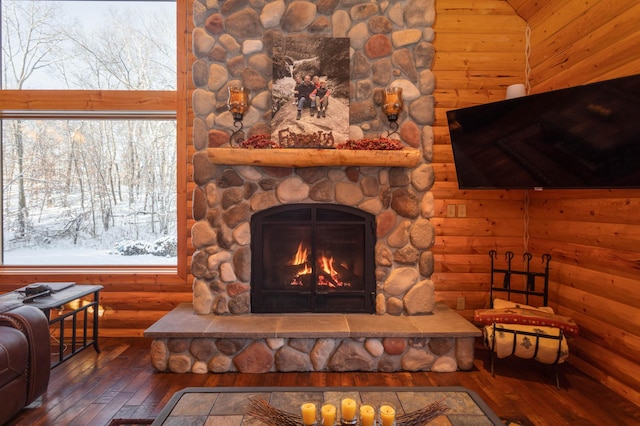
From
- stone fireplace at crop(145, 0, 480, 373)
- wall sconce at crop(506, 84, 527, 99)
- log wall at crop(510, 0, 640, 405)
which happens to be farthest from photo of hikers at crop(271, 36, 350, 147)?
log wall at crop(510, 0, 640, 405)

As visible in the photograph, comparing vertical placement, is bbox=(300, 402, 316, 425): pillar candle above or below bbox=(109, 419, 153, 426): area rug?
above

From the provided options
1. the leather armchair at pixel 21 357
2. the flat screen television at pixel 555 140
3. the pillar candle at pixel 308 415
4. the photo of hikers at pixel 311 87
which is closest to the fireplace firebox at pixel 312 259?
the photo of hikers at pixel 311 87

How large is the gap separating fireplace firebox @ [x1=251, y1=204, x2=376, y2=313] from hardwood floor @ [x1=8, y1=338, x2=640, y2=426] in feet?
1.93

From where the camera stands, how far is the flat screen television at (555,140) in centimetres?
198

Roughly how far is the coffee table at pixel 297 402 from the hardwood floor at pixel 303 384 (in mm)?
670

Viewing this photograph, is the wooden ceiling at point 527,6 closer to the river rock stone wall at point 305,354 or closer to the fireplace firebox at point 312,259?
the fireplace firebox at point 312,259

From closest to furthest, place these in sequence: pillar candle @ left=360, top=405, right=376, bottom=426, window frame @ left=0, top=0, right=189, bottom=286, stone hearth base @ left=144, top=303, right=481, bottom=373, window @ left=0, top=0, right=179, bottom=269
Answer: pillar candle @ left=360, top=405, right=376, bottom=426 → stone hearth base @ left=144, top=303, right=481, bottom=373 → window frame @ left=0, top=0, right=189, bottom=286 → window @ left=0, top=0, right=179, bottom=269

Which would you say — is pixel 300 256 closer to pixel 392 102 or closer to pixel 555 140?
pixel 392 102

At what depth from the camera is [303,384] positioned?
2.38 metres

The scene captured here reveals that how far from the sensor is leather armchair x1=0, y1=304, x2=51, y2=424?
6.08 ft

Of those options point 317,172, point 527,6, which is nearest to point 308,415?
point 317,172

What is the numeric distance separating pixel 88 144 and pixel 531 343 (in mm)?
4075

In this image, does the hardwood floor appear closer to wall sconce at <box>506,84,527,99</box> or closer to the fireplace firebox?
the fireplace firebox

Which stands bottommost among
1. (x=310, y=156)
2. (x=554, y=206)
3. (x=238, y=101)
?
(x=554, y=206)
